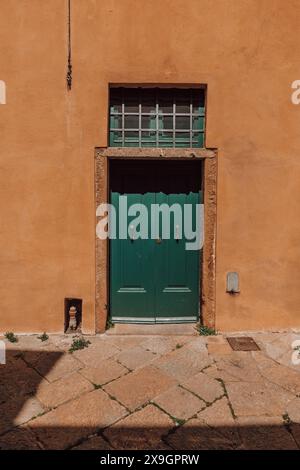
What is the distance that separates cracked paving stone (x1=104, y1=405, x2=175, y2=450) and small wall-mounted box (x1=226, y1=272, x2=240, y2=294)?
1.97 m

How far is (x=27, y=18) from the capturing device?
4.11m

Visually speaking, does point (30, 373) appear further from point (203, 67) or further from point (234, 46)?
point (234, 46)

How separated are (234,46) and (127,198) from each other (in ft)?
7.79

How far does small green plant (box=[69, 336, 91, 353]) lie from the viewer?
4.09m

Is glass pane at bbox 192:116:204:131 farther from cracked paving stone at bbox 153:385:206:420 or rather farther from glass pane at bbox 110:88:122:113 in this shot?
cracked paving stone at bbox 153:385:206:420

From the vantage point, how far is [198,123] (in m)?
4.48

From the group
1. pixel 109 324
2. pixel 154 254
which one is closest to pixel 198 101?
pixel 154 254

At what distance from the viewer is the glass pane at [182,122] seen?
447cm

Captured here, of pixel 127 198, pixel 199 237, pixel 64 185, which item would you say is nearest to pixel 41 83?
pixel 64 185

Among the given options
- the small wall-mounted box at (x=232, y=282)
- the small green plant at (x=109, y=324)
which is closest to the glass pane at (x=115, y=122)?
the small wall-mounted box at (x=232, y=282)

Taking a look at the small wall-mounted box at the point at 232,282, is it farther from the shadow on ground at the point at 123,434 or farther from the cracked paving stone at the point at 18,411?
the cracked paving stone at the point at 18,411

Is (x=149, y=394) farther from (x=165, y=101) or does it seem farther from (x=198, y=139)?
(x=165, y=101)

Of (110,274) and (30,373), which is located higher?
(110,274)

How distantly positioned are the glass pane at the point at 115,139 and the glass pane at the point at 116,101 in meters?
0.30
